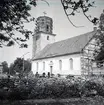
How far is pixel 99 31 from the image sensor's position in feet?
105

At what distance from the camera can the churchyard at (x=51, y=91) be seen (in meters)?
9.94

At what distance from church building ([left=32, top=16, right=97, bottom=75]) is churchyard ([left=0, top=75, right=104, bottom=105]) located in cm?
1629

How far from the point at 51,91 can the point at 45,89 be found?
447 millimetres

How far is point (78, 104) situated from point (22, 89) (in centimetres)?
381

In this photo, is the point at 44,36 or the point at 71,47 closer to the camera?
the point at 71,47

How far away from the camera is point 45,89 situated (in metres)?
10.9

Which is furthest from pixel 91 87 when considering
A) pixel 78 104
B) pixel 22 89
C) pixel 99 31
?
pixel 99 31

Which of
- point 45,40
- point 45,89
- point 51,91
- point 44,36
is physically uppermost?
point 44,36

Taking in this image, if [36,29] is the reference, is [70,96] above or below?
below

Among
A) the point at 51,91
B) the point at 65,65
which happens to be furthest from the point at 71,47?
the point at 51,91

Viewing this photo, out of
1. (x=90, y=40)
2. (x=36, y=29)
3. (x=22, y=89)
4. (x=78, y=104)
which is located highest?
(x=90, y=40)

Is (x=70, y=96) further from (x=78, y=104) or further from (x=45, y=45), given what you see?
(x=45, y=45)

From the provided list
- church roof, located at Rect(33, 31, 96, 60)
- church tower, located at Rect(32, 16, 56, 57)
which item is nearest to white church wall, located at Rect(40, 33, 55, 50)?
church tower, located at Rect(32, 16, 56, 57)

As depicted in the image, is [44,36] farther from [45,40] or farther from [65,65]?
[65,65]
